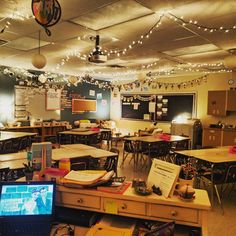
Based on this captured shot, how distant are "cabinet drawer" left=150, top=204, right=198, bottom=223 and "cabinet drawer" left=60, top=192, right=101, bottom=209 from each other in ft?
1.24

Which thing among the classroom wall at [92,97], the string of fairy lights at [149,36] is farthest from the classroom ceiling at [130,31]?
the classroom wall at [92,97]

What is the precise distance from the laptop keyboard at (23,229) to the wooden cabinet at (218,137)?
6974 mm

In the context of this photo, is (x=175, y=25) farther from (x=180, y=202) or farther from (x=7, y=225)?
(x=7, y=225)

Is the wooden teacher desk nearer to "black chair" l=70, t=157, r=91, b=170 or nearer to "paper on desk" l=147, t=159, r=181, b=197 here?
"paper on desk" l=147, t=159, r=181, b=197

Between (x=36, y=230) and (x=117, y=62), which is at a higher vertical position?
(x=117, y=62)

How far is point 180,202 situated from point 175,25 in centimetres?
316

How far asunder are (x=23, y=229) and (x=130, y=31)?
3563 mm

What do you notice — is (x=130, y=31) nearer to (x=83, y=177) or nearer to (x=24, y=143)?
(x=83, y=177)

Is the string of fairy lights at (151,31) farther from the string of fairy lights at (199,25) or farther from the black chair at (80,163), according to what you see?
the black chair at (80,163)

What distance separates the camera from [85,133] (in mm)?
6785

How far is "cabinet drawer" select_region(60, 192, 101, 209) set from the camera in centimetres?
165

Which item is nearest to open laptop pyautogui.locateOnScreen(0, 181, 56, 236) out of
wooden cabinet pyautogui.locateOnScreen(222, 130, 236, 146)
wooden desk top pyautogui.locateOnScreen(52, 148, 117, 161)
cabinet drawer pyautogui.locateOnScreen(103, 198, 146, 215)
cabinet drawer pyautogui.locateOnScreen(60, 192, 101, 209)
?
cabinet drawer pyautogui.locateOnScreen(60, 192, 101, 209)

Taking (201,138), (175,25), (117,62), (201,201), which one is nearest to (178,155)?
(175,25)

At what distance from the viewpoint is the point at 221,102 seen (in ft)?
25.1
